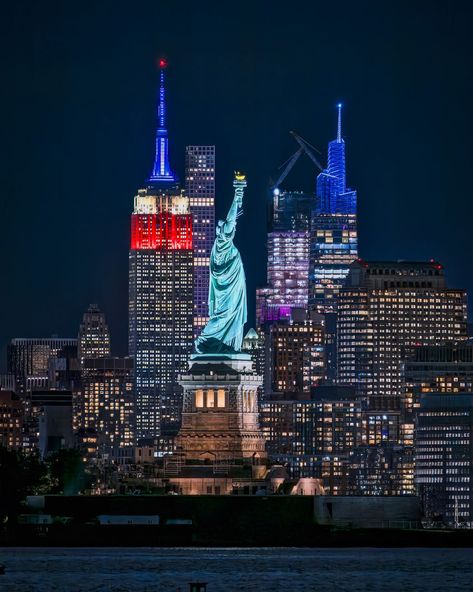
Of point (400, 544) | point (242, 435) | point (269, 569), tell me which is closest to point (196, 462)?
point (242, 435)

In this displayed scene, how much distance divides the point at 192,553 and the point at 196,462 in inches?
596

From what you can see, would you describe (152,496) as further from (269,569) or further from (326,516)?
(269,569)

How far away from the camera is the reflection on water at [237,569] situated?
154 metres

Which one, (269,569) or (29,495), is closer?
(269,569)

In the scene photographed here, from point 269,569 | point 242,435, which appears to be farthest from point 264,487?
point 269,569

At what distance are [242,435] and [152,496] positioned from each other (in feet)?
33.1

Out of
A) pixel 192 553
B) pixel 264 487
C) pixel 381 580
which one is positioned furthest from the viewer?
pixel 264 487

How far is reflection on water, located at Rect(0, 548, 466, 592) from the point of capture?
154 metres

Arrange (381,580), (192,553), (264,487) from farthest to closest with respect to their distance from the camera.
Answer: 1. (264,487)
2. (192,553)
3. (381,580)

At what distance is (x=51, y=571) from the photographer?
538 ft

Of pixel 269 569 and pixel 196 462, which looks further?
pixel 196 462

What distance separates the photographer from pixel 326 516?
191 metres

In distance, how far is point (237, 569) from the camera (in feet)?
543

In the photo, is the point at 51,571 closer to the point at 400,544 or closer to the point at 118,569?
the point at 118,569
